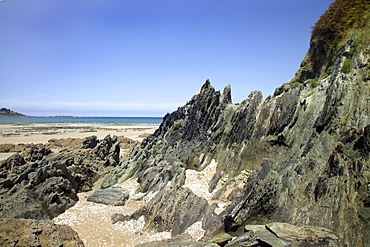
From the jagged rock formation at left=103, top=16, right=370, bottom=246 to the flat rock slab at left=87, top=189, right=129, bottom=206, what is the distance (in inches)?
76.3

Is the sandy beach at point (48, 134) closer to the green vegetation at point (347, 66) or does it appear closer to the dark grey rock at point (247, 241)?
the dark grey rock at point (247, 241)

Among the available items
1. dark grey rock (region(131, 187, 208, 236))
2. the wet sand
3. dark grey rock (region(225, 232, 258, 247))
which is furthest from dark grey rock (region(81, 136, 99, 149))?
dark grey rock (region(225, 232, 258, 247))

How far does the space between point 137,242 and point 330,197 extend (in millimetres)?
8070

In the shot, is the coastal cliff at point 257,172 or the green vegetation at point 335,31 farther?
the green vegetation at point 335,31

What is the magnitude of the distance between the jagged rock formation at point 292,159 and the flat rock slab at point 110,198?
1.94 metres

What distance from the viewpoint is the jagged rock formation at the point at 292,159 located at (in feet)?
24.7

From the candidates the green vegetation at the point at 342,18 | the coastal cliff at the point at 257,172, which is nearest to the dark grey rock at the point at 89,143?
the coastal cliff at the point at 257,172

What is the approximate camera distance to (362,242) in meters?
6.26

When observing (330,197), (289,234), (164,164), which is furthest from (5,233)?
(164,164)

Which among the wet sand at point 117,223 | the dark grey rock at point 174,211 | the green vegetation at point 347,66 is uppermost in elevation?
the green vegetation at point 347,66

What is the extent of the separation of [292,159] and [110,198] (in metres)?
12.3

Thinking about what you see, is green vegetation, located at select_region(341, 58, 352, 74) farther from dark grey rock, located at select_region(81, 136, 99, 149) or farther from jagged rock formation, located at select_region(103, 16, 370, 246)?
dark grey rock, located at select_region(81, 136, 99, 149)

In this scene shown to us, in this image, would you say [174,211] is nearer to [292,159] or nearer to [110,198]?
[292,159]

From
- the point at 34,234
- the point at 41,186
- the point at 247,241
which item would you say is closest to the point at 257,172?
the point at 247,241
